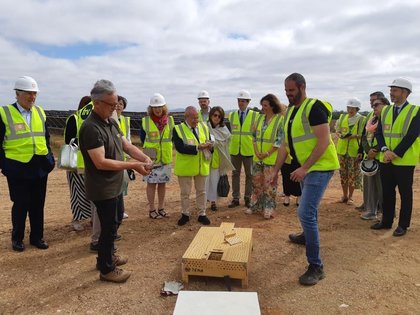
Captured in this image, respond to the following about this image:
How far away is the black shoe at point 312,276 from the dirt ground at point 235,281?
7 cm

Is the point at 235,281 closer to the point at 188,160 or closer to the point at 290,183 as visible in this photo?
the point at 188,160

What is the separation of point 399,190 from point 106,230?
4123 millimetres

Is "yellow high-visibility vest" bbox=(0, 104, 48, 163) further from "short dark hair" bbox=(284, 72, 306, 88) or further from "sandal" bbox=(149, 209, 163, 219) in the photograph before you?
"short dark hair" bbox=(284, 72, 306, 88)

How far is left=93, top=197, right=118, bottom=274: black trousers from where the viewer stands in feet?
12.5

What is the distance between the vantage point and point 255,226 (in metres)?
6.00

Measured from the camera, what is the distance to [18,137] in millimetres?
4816

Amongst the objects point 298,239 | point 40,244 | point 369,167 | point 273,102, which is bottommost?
point 40,244

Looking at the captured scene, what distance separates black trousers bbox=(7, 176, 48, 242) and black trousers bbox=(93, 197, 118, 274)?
1636mm

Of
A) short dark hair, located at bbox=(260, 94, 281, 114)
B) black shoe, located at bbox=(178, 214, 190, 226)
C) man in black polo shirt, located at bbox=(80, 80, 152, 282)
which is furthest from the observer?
short dark hair, located at bbox=(260, 94, 281, 114)

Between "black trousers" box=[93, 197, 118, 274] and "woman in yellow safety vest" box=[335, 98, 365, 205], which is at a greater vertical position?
"woman in yellow safety vest" box=[335, 98, 365, 205]

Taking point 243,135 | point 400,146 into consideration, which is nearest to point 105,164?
point 243,135

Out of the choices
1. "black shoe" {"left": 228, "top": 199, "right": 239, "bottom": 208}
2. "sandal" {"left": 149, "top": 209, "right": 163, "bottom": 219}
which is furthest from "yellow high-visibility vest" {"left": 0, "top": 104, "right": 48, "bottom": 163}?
"black shoe" {"left": 228, "top": 199, "right": 239, "bottom": 208}

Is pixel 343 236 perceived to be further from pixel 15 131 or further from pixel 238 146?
pixel 15 131

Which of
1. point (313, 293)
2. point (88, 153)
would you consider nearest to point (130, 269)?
point (88, 153)
